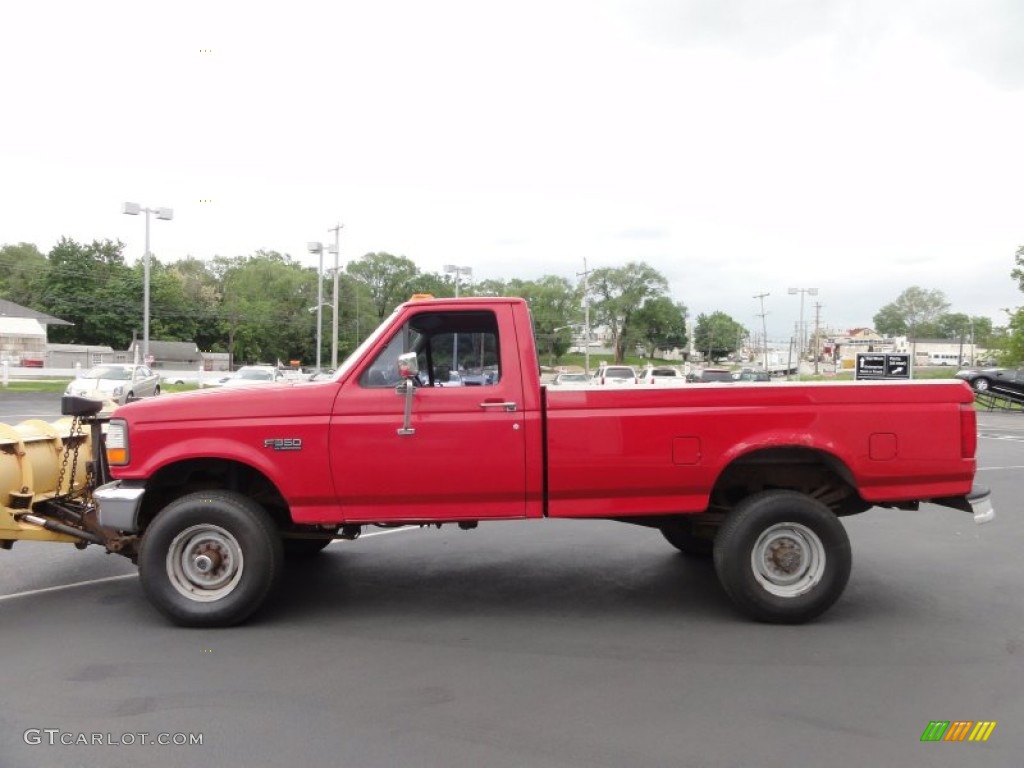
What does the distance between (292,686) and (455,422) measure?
1.82m

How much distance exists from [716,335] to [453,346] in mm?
155298

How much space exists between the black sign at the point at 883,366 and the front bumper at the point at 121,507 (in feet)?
86.1

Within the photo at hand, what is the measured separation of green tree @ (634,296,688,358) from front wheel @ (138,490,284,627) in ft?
352

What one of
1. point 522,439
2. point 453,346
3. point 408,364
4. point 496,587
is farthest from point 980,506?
point 408,364

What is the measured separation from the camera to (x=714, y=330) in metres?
157

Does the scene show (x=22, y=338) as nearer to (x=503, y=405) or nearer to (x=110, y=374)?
(x=110, y=374)

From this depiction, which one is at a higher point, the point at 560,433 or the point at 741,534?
the point at 560,433

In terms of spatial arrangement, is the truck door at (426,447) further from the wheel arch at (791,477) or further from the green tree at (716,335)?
the green tree at (716,335)

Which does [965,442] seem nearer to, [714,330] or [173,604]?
[173,604]

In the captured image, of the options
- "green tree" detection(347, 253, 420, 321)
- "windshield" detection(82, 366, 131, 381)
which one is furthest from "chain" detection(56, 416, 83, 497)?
"green tree" detection(347, 253, 420, 321)

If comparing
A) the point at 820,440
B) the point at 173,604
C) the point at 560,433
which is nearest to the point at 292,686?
the point at 173,604

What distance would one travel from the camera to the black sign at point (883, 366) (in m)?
28.0

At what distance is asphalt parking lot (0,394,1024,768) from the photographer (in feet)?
12.0

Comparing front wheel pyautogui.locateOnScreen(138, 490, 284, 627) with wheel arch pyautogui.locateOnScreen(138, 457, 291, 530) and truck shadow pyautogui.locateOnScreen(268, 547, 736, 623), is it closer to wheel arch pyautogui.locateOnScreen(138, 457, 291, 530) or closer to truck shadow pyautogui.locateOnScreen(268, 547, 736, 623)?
wheel arch pyautogui.locateOnScreen(138, 457, 291, 530)
